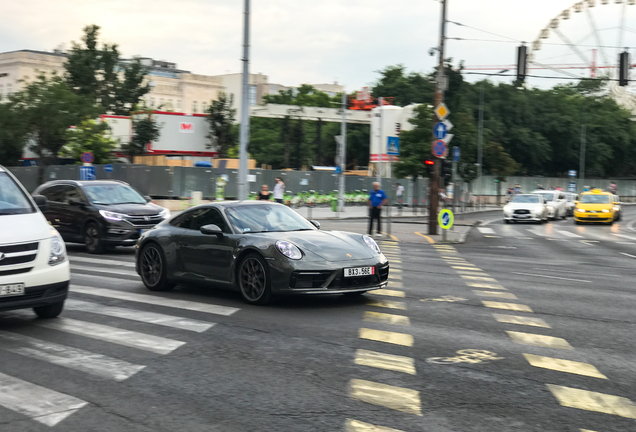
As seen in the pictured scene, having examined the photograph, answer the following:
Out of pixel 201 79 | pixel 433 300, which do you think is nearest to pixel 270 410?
pixel 433 300

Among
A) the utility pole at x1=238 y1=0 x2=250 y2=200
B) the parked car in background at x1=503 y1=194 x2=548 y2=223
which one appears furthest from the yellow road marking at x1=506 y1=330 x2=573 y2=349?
the parked car in background at x1=503 y1=194 x2=548 y2=223

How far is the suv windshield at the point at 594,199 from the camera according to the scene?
4038cm

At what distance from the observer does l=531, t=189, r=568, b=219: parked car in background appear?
44156 millimetres

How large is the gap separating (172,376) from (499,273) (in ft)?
31.9

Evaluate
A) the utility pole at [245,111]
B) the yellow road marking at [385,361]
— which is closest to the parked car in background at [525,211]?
the utility pole at [245,111]

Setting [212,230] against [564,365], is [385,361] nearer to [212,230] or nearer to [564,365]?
[564,365]

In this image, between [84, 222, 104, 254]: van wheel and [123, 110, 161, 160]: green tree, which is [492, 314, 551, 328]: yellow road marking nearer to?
[84, 222, 104, 254]: van wheel

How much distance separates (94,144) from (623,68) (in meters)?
40.1

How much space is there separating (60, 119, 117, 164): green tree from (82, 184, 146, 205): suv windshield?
34.9 metres

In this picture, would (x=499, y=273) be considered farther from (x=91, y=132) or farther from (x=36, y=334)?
(x=91, y=132)

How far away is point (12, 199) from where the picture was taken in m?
8.72

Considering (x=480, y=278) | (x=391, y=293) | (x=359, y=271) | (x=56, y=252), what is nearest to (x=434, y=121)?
(x=480, y=278)

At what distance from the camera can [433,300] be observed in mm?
10320

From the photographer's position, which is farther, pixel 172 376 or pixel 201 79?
pixel 201 79
